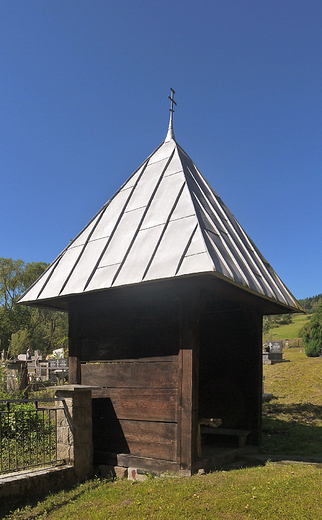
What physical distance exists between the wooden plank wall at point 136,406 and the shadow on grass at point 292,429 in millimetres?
3186

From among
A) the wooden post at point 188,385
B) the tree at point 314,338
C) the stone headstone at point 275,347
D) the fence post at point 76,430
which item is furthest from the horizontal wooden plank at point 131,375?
the tree at point 314,338

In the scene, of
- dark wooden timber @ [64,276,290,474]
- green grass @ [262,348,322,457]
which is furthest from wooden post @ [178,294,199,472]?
green grass @ [262,348,322,457]

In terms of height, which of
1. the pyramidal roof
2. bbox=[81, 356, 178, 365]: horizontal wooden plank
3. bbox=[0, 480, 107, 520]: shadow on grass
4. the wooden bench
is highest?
the pyramidal roof

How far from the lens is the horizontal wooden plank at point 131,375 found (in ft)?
21.3

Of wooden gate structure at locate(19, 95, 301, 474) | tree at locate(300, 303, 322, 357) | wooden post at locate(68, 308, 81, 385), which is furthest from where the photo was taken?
tree at locate(300, 303, 322, 357)

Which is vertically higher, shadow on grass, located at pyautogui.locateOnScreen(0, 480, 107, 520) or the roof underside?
the roof underside

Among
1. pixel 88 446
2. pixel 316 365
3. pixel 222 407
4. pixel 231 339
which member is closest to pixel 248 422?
pixel 222 407

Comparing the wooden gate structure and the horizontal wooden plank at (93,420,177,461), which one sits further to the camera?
the horizontal wooden plank at (93,420,177,461)

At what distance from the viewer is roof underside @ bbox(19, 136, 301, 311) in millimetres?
5961

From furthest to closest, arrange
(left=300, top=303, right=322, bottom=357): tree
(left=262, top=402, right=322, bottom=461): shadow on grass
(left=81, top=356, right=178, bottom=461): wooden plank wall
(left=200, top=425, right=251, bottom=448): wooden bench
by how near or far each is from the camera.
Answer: (left=300, top=303, right=322, bottom=357): tree → (left=262, top=402, right=322, bottom=461): shadow on grass → (left=200, top=425, right=251, bottom=448): wooden bench → (left=81, top=356, right=178, bottom=461): wooden plank wall

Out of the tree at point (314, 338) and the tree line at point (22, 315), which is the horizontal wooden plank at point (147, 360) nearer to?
the tree at point (314, 338)

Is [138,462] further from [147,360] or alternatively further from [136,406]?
[147,360]

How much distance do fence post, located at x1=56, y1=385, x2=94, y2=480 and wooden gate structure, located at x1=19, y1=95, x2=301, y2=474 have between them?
0.52 meters

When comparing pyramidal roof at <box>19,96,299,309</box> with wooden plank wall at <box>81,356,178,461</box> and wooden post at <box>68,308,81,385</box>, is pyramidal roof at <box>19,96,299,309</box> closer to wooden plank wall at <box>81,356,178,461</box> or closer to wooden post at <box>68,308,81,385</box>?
wooden post at <box>68,308,81,385</box>
